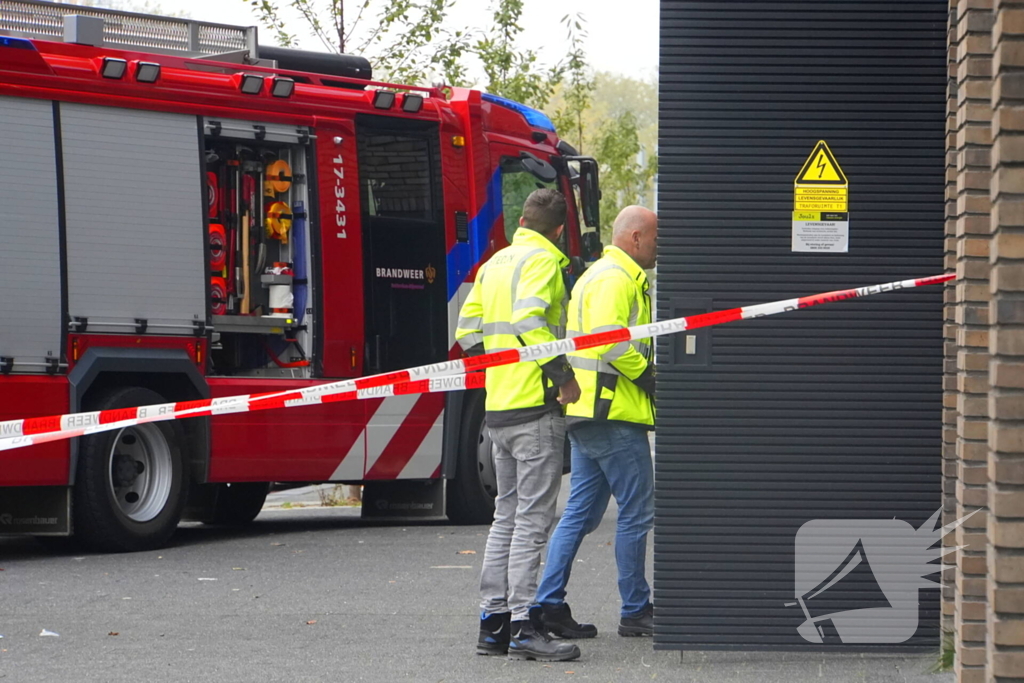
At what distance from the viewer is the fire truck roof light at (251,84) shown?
10.7m

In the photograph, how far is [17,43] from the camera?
30.8 ft

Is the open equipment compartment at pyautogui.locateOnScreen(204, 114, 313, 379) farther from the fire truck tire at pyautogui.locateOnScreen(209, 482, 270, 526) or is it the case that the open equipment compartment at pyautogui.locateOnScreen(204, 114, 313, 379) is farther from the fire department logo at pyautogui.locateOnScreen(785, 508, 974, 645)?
the fire department logo at pyautogui.locateOnScreen(785, 508, 974, 645)

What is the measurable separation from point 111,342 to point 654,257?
13.7ft

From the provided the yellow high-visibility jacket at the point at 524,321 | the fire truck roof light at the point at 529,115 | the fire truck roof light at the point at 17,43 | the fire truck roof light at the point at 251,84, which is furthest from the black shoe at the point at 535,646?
the fire truck roof light at the point at 529,115

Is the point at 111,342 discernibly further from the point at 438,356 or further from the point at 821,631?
the point at 821,631

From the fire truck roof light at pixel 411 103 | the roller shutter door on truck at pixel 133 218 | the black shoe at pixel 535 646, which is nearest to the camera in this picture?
the black shoe at pixel 535 646

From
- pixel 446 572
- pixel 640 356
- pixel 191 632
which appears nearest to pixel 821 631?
pixel 640 356

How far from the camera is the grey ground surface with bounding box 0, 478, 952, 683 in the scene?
6.09m

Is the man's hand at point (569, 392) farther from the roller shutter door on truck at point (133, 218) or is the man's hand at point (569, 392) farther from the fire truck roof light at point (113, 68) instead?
the fire truck roof light at point (113, 68)

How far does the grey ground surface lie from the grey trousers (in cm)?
26

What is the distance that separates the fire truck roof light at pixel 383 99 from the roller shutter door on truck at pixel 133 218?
62.0 inches

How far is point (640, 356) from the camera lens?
6707 mm

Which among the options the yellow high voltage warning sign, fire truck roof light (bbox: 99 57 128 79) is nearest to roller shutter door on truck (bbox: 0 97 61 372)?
fire truck roof light (bbox: 99 57 128 79)

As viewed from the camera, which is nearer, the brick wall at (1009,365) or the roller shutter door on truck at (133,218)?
the brick wall at (1009,365)
